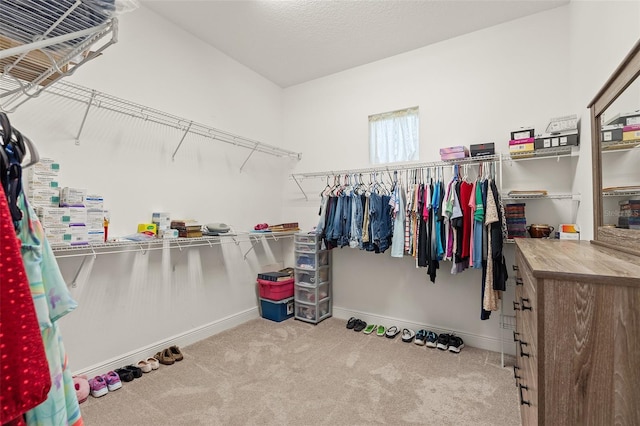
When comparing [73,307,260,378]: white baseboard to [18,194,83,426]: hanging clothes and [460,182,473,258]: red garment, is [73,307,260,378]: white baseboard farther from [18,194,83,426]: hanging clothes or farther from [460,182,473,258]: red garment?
[460,182,473,258]: red garment

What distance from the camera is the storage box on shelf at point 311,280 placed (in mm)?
3535

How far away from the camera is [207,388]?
2191mm

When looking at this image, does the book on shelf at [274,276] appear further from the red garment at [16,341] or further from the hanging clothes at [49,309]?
the red garment at [16,341]

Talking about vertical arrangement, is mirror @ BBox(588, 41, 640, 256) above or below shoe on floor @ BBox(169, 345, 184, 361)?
above

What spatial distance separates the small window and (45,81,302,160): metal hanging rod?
1.24 meters

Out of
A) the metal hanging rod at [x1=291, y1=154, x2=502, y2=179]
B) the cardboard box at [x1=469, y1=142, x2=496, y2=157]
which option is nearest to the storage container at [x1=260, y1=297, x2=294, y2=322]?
the metal hanging rod at [x1=291, y1=154, x2=502, y2=179]

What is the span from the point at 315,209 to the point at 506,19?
109 inches

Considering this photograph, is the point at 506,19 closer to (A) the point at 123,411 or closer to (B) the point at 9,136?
(B) the point at 9,136

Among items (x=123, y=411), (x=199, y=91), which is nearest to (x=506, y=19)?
(x=199, y=91)

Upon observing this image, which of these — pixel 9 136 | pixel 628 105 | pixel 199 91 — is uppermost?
pixel 199 91

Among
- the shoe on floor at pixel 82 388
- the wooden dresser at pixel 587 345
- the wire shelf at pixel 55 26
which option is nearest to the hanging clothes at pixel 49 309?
the wire shelf at pixel 55 26

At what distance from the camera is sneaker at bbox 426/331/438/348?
113 inches

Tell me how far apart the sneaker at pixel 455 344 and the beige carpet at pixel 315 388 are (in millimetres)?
62

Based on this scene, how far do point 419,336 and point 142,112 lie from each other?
130 inches
